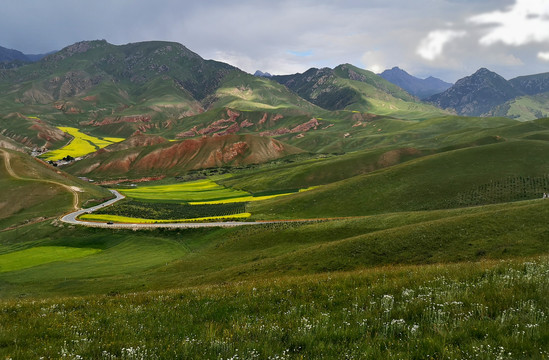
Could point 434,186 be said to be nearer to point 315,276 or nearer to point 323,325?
point 315,276

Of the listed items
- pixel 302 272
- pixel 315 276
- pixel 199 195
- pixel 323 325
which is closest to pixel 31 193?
pixel 199 195

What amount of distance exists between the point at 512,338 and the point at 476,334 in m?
0.78

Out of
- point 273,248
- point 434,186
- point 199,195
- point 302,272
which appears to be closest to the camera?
point 302,272

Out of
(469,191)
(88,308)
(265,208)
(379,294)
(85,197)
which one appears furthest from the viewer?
(85,197)

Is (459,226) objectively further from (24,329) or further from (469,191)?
(469,191)

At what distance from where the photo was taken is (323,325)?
7879mm

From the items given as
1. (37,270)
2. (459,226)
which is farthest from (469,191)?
(37,270)

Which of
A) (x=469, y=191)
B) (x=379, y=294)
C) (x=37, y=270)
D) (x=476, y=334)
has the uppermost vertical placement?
(x=476, y=334)

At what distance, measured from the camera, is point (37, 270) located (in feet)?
180

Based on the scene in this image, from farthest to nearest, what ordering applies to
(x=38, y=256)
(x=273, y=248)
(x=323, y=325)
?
(x=38, y=256) < (x=273, y=248) < (x=323, y=325)

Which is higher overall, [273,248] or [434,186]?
[434,186]

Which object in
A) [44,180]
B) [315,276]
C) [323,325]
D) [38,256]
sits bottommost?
[38,256]

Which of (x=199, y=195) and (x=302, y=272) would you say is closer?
(x=302, y=272)

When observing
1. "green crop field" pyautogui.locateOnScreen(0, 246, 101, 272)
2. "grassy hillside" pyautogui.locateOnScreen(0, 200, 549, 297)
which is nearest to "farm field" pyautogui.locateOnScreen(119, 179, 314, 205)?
"grassy hillside" pyautogui.locateOnScreen(0, 200, 549, 297)
